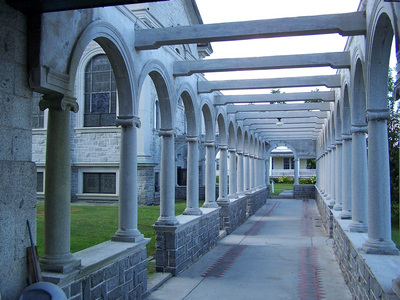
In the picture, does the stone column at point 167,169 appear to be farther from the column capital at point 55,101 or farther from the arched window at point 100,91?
the arched window at point 100,91

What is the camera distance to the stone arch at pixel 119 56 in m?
4.88

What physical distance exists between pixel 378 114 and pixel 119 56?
346cm

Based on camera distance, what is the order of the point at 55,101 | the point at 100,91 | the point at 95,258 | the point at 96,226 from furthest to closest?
1. the point at 100,91
2. the point at 96,226
3. the point at 95,258
4. the point at 55,101

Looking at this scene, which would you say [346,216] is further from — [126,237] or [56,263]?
[56,263]

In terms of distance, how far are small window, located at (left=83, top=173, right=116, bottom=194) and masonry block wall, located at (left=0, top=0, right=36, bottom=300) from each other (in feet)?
50.7

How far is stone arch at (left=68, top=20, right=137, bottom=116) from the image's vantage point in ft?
16.0

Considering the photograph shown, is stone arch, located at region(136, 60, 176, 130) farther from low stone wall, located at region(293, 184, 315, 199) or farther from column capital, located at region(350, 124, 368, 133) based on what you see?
low stone wall, located at region(293, 184, 315, 199)

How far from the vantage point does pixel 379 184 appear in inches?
205

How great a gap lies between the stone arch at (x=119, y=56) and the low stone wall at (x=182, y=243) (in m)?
2.60

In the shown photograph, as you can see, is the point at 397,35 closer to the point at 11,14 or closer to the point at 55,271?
the point at 11,14

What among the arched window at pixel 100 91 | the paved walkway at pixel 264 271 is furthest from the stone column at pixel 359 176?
the arched window at pixel 100 91

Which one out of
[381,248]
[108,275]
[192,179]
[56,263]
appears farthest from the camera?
[192,179]

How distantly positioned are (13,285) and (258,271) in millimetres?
5275

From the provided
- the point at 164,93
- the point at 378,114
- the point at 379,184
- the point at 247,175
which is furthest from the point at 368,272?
the point at 247,175
